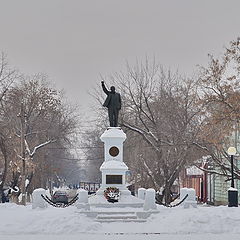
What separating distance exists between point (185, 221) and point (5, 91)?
25.4 meters

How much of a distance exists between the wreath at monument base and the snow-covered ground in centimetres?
357

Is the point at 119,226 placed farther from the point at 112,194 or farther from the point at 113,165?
the point at 113,165

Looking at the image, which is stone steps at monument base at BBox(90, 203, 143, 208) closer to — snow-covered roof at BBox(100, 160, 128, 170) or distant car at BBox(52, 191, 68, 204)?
snow-covered roof at BBox(100, 160, 128, 170)

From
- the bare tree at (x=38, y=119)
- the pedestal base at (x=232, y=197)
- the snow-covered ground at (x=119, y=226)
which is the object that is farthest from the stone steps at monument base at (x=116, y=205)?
the bare tree at (x=38, y=119)

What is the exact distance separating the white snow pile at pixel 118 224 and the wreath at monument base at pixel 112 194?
3509 millimetres

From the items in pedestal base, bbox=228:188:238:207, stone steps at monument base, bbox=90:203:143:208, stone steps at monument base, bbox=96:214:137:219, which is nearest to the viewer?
stone steps at monument base, bbox=96:214:137:219

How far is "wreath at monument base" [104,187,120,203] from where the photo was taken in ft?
82.3

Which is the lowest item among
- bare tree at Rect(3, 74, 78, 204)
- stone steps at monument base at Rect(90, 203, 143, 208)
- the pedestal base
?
stone steps at monument base at Rect(90, 203, 143, 208)

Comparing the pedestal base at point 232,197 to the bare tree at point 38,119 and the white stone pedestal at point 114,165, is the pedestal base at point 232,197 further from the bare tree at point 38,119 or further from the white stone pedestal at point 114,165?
the bare tree at point 38,119

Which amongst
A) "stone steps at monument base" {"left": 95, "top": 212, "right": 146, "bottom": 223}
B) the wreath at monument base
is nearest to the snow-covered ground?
"stone steps at monument base" {"left": 95, "top": 212, "right": 146, "bottom": 223}

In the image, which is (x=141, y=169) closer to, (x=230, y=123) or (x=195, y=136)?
(x=195, y=136)

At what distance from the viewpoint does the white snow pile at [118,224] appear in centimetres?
1880

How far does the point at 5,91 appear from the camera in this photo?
137 feet

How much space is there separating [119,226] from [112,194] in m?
4.43
